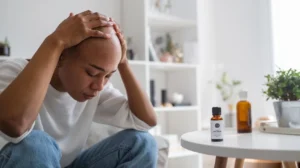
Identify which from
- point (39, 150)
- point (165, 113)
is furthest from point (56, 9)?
point (39, 150)

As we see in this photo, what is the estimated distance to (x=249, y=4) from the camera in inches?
118

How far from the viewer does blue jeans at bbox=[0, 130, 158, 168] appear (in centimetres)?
89

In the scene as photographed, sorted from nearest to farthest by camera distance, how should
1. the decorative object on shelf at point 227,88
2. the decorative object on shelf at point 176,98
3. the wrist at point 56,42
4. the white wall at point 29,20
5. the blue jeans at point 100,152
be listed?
the blue jeans at point 100,152 < the wrist at point 56,42 < the white wall at point 29,20 < the decorative object on shelf at point 176,98 < the decorative object on shelf at point 227,88

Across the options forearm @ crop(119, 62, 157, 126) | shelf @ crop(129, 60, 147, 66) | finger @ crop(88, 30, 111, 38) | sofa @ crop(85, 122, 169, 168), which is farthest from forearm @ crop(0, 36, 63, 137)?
shelf @ crop(129, 60, 147, 66)

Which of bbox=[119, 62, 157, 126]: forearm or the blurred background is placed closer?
bbox=[119, 62, 157, 126]: forearm

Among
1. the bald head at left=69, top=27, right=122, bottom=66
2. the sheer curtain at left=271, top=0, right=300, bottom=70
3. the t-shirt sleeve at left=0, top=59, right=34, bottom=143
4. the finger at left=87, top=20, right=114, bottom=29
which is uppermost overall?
the sheer curtain at left=271, top=0, right=300, bottom=70

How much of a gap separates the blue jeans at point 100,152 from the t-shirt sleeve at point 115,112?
2.0 inches

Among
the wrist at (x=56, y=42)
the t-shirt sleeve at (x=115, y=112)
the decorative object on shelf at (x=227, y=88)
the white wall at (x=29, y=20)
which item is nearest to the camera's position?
the wrist at (x=56, y=42)

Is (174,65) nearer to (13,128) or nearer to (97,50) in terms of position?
(97,50)

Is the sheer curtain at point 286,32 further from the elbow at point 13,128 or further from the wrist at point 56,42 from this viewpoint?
the elbow at point 13,128

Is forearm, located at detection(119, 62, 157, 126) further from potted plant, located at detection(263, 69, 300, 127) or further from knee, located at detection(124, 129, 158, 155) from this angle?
potted plant, located at detection(263, 69, 300, 127)

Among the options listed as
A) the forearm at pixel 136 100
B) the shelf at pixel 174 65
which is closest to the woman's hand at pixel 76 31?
the forearm at pixel 136 100

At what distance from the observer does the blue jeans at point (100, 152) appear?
89 centimetres

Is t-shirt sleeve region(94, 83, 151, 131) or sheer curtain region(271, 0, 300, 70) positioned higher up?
sheer curtain region(271, 0, 300, 70)
